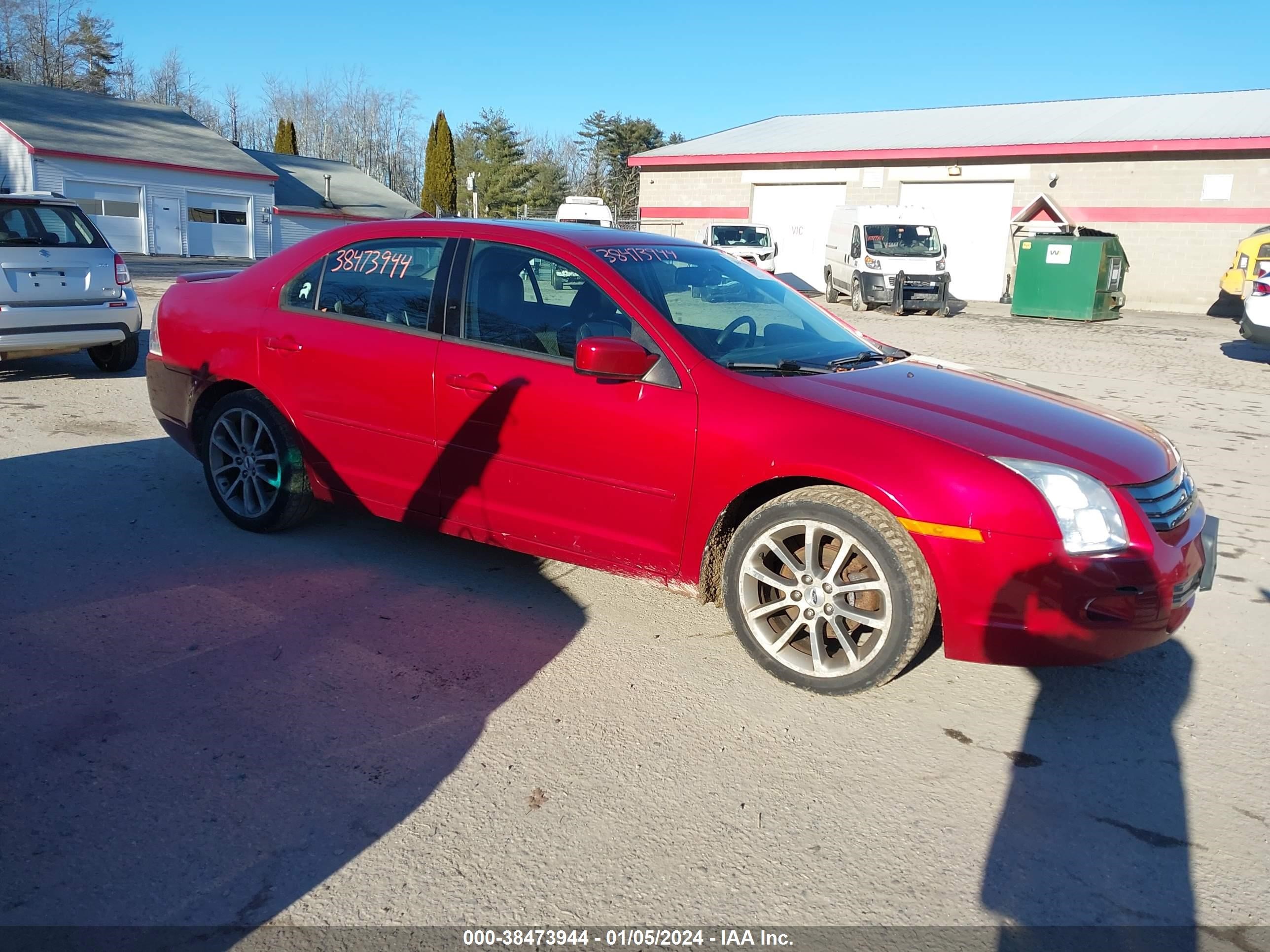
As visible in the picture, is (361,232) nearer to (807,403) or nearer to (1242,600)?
(807,403)

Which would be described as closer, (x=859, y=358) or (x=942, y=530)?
(x=942, y=530)

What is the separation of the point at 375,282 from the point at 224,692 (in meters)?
2.10

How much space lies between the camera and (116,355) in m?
10.0

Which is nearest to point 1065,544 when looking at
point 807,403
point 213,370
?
point 807,403

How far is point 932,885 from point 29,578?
4.05 meters

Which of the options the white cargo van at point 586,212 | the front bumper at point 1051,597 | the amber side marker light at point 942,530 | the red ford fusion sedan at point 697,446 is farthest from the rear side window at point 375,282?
the white cargo van at point 586,212

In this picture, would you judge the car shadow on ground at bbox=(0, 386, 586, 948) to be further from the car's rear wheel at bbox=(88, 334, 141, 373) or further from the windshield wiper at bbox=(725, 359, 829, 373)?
the car's rear wheel at bbox=(88, 334, 141, 373)

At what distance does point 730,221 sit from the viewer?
113 ft

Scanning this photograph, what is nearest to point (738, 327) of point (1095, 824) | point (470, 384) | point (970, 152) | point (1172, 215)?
point (470, 384)

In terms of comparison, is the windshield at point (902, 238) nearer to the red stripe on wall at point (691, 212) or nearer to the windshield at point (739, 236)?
the windshield at point (739, 236)

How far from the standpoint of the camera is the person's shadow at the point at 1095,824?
100 inches

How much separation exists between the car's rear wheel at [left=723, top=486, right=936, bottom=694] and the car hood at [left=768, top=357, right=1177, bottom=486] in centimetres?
36

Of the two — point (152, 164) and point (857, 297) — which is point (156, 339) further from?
point (152, 164)

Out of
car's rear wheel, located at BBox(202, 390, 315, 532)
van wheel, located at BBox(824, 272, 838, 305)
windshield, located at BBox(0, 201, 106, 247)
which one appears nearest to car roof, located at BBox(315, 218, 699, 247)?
car's rear wheel, located at BBox(202, 390, 315, 532)
